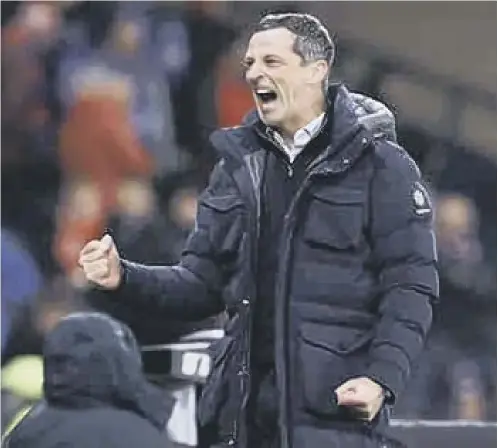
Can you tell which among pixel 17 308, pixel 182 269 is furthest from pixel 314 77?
pixel 17 308

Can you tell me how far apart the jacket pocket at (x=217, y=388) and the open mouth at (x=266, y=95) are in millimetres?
399

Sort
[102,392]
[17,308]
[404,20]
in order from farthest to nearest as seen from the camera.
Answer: [404,20] → [17,308] → [102,392]

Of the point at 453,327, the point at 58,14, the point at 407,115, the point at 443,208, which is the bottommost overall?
the point at 453,327

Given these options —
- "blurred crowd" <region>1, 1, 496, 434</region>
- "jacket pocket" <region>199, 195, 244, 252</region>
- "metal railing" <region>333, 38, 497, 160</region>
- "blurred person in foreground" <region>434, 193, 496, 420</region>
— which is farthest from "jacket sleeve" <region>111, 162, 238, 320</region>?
"metal railing" <region>333, 38, 497, 160</region>

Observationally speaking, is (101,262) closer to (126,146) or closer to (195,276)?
(195,276)

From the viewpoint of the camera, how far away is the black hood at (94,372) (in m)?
2.18

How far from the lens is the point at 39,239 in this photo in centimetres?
565

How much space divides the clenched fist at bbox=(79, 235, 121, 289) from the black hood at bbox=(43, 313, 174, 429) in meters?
0.07

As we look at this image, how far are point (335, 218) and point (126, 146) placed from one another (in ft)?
11.7

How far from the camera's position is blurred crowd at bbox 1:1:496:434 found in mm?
5629

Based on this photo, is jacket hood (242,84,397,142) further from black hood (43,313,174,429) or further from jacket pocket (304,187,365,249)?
black hood (43,313,174,429)

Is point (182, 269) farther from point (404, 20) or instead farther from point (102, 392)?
point (404, 20)

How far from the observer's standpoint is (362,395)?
2.16 metres

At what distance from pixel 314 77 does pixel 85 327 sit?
0.55m
